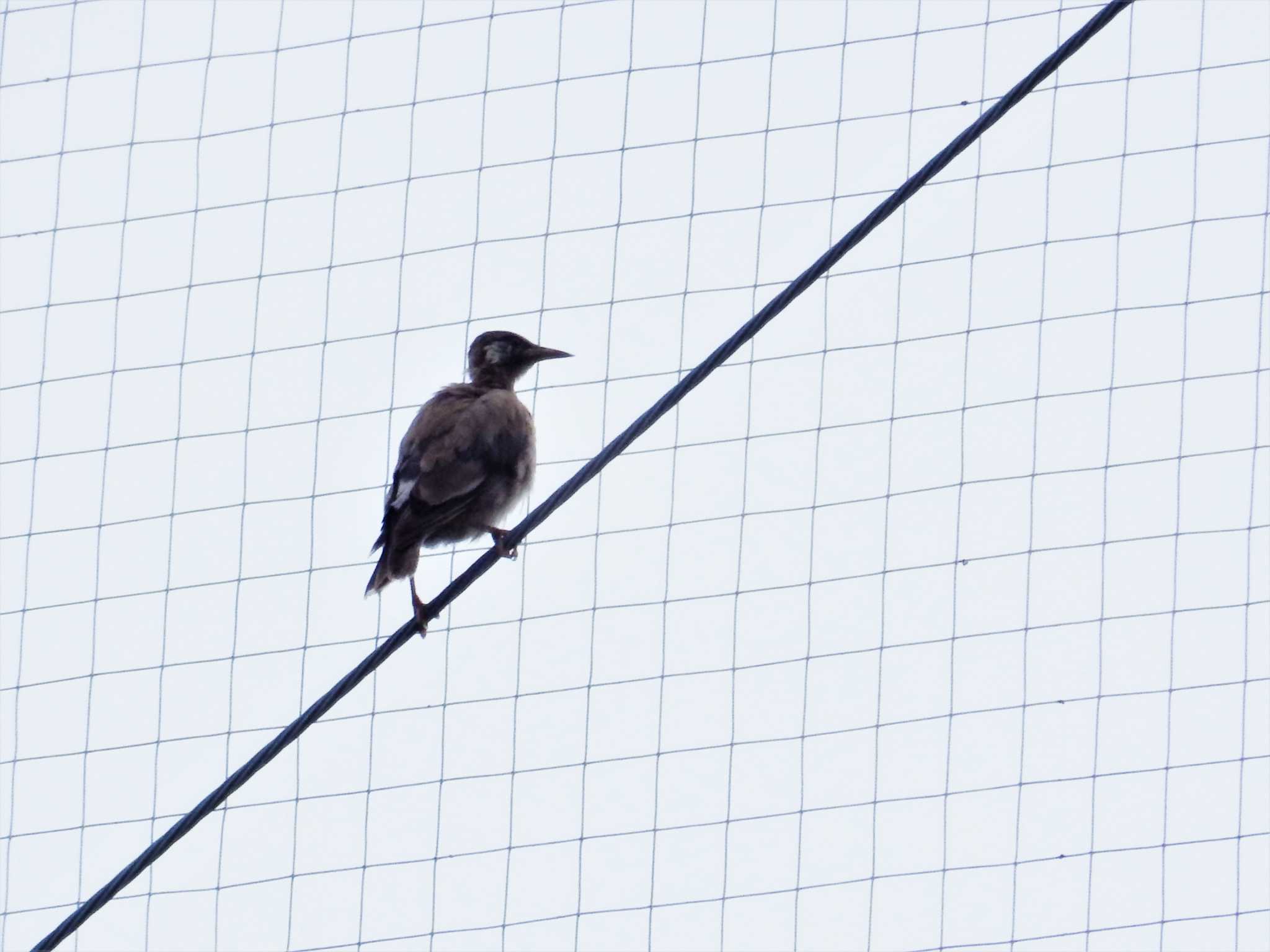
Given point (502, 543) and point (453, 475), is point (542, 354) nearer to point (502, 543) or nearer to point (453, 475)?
A: point (453, 475)

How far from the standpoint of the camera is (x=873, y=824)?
9.70 metres

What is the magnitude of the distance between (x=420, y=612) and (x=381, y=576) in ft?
2.01

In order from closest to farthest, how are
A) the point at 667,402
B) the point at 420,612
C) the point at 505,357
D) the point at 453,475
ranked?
the point at 667,402 < the point at 420,612 < the point at 453,475 < the point at 505,357

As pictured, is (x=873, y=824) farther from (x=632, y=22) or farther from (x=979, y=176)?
(x=632, y=22)

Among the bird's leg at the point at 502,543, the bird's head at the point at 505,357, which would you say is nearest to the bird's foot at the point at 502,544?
the bird's leg at the point at 502,543

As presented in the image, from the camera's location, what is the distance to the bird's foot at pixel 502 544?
6910mm

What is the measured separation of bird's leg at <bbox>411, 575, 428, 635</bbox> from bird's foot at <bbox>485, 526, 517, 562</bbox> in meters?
0.31

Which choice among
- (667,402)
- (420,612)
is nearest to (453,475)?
(420,612)

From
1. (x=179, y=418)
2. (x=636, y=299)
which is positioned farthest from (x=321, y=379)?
(x=636, y=299)

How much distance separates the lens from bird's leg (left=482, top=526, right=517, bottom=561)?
6.91 meters

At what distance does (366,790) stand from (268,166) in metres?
3.01

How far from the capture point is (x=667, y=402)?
20.1 feet

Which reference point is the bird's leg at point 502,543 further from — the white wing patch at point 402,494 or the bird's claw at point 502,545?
the white wing patch at point 402,494

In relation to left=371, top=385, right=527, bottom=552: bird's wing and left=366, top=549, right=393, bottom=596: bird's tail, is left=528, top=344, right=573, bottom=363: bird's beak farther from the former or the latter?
left=366, top=549, right=393, bottom=596: bird's tail
